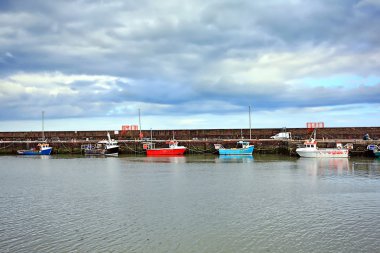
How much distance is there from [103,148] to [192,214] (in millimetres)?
49435

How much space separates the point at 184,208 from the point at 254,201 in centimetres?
428

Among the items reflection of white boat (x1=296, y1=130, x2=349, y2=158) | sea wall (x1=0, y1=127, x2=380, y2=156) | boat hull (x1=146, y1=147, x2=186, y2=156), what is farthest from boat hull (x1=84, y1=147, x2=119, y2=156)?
reflection of white boat (x1=296, y1=130, x2=349, y2=158)

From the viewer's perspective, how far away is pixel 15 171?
40438 mm

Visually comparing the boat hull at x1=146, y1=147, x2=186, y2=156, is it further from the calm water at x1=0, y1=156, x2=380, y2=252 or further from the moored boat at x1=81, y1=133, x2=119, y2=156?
the calm water at x1=0, y1=156, x2=380, y2=252

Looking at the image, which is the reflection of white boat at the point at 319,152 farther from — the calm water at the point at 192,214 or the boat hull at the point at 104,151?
the boat hull at the point at 104,151

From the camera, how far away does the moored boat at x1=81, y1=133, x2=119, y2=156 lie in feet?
215

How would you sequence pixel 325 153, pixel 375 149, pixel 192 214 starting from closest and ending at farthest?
1. pixel 192 214
2. pixel 375 149
3. pixel 325 153

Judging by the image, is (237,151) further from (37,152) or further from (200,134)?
(37,152)

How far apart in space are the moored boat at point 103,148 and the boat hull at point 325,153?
2885 centimetres

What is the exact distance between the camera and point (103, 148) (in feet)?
220

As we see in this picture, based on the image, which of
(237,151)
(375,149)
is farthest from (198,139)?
(375,149)

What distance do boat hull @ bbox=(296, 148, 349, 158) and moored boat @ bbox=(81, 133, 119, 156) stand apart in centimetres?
2885

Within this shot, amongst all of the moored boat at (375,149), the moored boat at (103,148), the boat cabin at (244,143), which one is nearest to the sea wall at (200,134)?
the moored boat at (103,148)

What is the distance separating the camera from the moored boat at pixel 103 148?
65.6 metres
